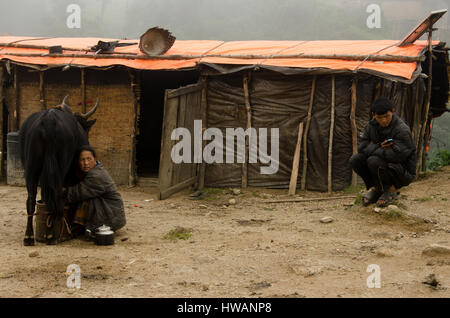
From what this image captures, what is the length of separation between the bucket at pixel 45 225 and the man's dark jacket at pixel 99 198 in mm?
216

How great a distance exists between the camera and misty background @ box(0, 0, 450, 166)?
33.8 metres

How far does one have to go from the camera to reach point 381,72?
7.96 meters

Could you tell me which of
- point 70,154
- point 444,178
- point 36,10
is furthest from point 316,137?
point 36,10

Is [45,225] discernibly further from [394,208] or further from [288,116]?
[288,116]

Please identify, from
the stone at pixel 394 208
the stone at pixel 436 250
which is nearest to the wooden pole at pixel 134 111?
the stone at pixel 394 208

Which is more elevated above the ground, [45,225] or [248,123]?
[248,123]

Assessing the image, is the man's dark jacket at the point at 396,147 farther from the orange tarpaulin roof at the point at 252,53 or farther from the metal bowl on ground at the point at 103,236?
the metal bowl on ground at the point at 103,236

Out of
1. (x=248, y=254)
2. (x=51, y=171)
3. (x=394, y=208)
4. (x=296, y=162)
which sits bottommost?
(x=248, y=254)

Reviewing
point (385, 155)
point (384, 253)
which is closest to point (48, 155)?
point (384, 253)

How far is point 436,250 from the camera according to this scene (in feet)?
15.0

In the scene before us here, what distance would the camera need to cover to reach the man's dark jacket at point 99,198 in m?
5.45

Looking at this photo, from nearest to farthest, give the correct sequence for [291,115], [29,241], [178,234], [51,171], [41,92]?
[51,171] → [29,241] → [178,234] → [291,115] → [41,92]

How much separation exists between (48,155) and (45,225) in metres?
0.83
